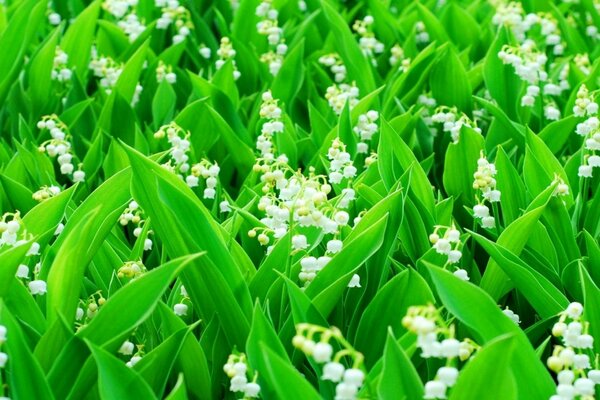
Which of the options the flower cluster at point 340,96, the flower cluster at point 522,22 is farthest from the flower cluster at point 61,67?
the flower cluster at point 522,22

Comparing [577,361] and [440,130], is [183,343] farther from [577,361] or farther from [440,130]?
[440,130]

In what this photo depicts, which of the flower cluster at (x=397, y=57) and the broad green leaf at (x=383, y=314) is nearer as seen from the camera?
the broad green leaf at (x=383, y=314)

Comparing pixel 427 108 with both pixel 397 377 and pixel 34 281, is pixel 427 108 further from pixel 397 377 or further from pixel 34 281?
pixel 397 377

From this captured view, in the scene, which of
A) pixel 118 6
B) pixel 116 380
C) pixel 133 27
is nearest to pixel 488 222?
pixel 116 380

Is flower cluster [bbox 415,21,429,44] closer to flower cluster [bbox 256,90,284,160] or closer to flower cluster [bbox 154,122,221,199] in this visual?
flower cluster [bbox 256,90,284,160]

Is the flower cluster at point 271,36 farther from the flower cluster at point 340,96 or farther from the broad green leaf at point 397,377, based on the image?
the broad green leaf at point 397,377

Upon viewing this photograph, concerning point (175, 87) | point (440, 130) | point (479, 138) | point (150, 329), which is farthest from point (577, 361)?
point (175, 87)

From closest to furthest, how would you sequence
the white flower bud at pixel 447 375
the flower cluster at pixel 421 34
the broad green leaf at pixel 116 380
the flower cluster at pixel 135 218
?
the white flower bud at pixel 447 375, the broad green leaf at pixel 116 380, the flower cluster at pixel 135 218, the flower cluster at pixel 421 34

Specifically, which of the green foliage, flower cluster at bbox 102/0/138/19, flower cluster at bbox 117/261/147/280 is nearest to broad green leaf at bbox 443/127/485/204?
the green foliage
